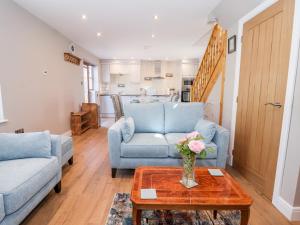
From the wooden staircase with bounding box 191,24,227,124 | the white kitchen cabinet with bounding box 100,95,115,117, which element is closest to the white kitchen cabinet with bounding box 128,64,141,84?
the white kitchen cabinet with bounding box 100,95,115,117

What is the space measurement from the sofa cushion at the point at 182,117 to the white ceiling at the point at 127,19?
1.64 metres

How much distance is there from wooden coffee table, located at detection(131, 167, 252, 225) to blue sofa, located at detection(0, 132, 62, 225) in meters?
0.87

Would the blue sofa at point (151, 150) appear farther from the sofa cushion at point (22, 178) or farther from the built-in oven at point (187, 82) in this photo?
the built-in oven at point (187, 82)

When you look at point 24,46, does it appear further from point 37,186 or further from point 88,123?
point 88,123

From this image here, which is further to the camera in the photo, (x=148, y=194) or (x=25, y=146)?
(x=25, y=146)

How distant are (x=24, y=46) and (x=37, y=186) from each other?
2.45 meters

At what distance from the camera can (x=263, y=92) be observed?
1.99m

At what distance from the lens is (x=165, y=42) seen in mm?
4887

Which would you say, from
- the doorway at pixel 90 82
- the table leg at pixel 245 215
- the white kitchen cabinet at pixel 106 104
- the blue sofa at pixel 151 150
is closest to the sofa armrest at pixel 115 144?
the blue sofa at pixel 151 150

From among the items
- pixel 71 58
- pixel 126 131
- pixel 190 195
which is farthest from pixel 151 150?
pixel 71 58

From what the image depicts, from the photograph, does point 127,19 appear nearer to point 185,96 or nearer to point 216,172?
point 216,172

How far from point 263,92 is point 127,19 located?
265 cm

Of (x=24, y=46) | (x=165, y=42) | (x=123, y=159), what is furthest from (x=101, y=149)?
(x=165, y=42)

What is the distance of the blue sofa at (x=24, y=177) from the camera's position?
1.27 meters
